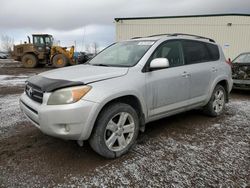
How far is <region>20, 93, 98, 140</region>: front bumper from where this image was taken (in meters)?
2.76

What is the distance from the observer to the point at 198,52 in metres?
4.68

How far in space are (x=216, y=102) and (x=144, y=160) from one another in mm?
2703

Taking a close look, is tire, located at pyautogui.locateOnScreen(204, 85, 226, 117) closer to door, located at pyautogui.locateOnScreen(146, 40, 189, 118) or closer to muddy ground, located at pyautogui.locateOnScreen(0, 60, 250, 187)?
muddy ground, located at pyautogui.locateOnScreen(0, 60, 250, 187)

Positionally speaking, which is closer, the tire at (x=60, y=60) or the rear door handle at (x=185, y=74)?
the rear door handle at (x=185, y=74)

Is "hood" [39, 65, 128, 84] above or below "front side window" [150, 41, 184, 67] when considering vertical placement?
below

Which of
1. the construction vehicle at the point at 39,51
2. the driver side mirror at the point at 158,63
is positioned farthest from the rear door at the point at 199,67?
the construction vehicle at the point at 39,51

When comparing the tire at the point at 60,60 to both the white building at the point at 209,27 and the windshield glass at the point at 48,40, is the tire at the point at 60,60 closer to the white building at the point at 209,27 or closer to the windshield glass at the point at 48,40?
the windshield glass at the point at 48,40

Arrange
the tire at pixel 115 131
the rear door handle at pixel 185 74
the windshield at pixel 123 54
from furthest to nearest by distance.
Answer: the rear door handle at pixel 185 74 → the windshield at pixel 123 54 → the tire at pixel 115 131

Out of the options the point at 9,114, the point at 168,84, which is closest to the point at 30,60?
the point at 9,114

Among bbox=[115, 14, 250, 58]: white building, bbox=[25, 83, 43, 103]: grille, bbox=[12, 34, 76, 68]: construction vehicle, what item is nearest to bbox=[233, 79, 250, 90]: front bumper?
bbox=[25, 83, 43, 103]: grille

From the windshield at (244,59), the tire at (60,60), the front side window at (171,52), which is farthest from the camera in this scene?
the tire at (60,60)

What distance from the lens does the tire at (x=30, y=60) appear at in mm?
20516

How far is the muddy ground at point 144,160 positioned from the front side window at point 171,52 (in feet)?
4.23

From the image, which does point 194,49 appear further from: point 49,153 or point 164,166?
point 49,153
